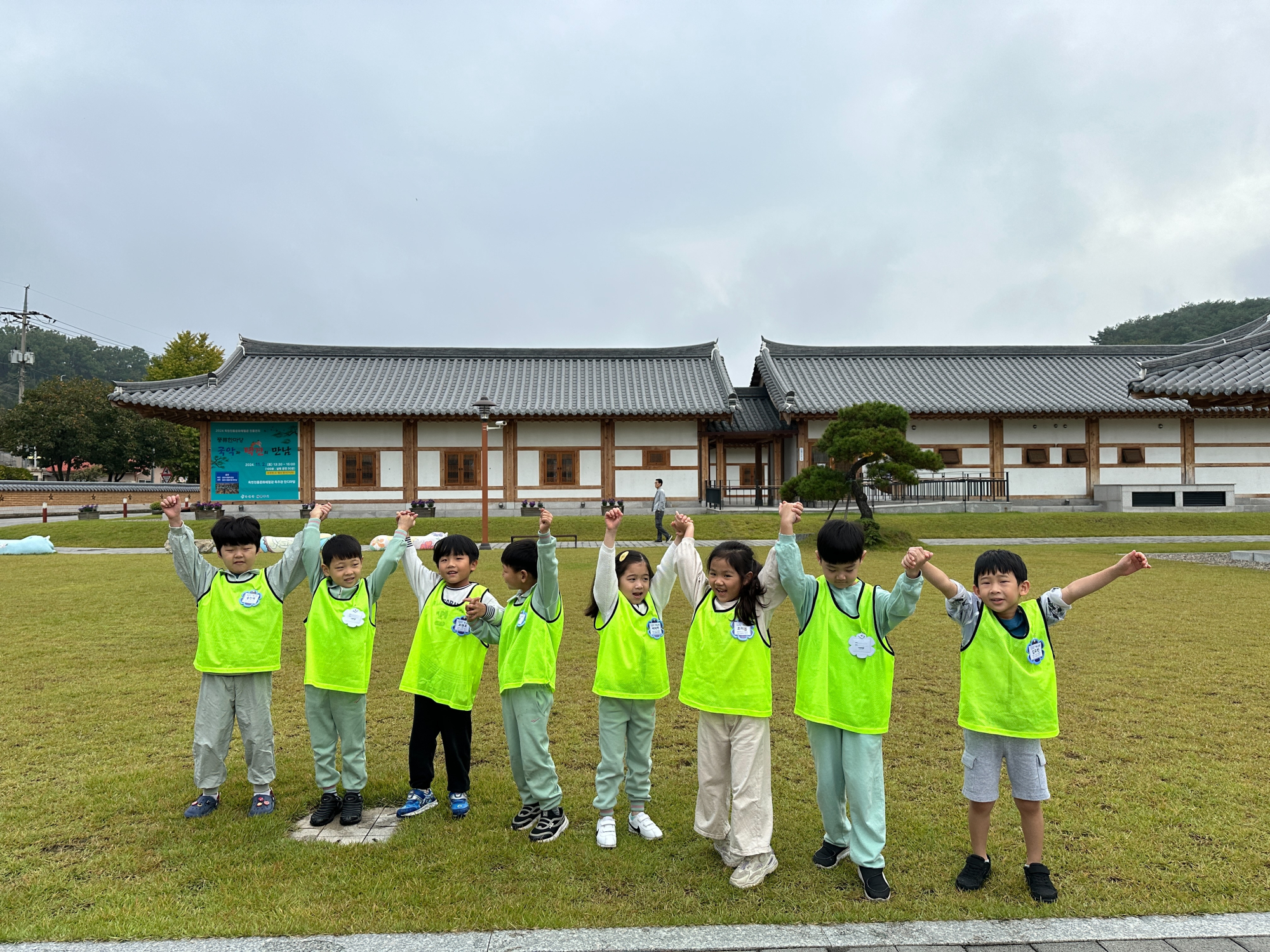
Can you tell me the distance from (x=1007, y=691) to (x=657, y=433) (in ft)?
77.5

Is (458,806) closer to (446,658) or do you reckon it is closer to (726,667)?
(446,658)

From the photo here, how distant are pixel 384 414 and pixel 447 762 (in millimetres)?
22526

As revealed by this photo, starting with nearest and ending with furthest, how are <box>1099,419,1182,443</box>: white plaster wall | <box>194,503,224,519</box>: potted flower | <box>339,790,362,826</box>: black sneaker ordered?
<box>339,790,362,826</box>: black sneaker, <box>194,503,224,519</box>: potted flower, <box>1099,419,1182,443</box>: white plaster wall

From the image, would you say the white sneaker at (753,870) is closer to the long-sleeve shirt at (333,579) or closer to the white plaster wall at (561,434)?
the long-sleeve shirt at (333,579)

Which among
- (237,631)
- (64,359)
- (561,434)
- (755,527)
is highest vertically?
(64,359)

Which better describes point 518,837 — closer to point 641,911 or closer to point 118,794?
point 641,911

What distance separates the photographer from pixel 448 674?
360 centimetres

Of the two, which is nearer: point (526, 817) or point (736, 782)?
point (736, 782)

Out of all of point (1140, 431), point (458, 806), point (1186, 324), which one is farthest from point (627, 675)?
point (1186, 324)

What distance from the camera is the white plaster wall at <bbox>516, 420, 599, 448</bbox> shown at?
26109 millimetres

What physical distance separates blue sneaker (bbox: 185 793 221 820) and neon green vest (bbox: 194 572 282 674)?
2.26ft

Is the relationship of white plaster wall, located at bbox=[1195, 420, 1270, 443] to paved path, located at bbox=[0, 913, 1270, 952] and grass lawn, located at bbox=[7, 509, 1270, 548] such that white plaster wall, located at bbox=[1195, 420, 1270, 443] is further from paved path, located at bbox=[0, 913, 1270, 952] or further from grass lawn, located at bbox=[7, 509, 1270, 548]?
paved path, located at bbox=[0, 913, 1270, 952]

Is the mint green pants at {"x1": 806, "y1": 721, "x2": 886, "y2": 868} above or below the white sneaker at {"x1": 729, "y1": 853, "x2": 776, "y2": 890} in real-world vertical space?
above

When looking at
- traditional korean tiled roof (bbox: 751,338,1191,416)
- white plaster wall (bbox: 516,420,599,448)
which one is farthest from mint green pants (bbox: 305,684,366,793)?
traditional korean tiled roof (bbox: 751,338,1191,416)
